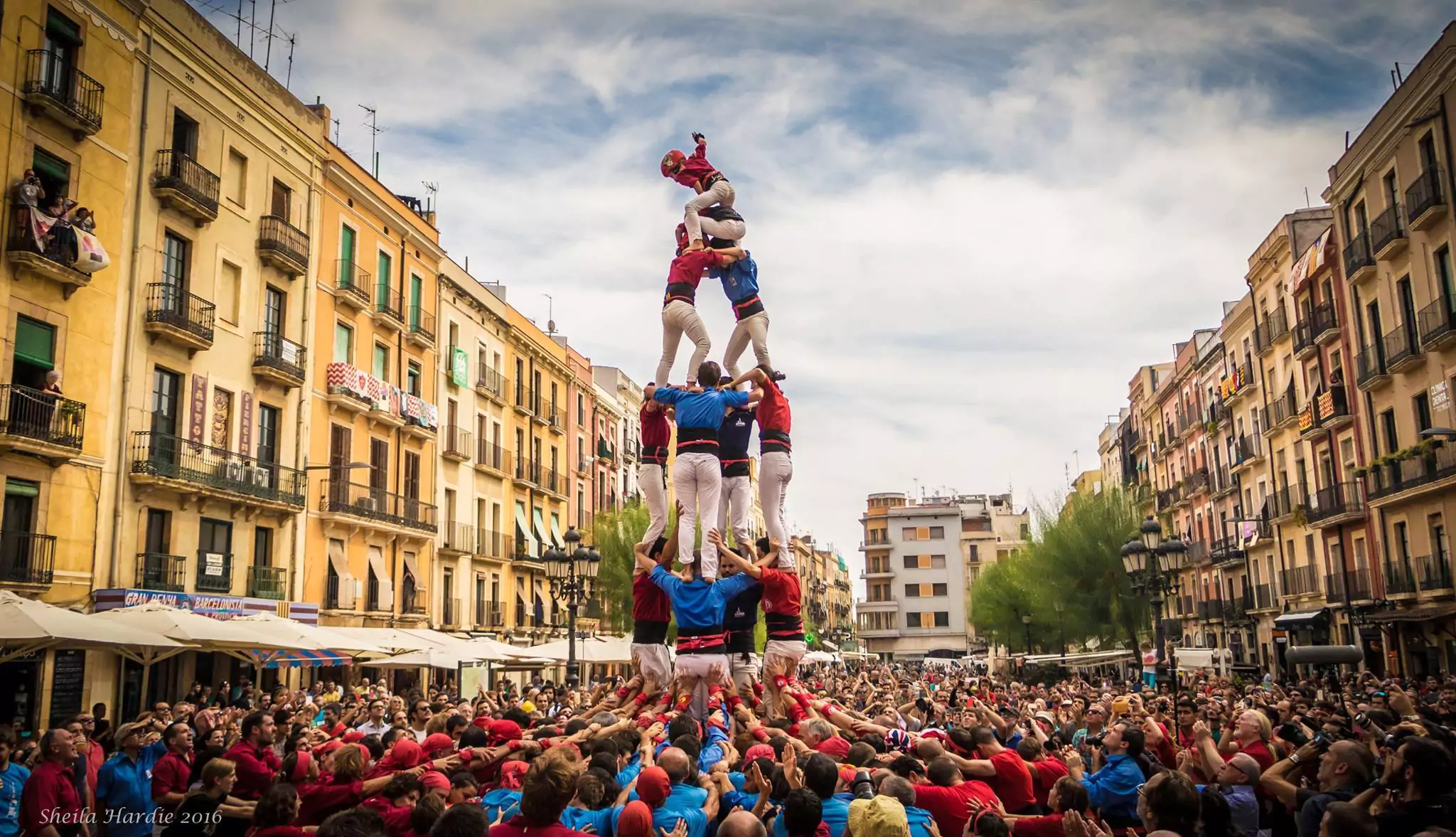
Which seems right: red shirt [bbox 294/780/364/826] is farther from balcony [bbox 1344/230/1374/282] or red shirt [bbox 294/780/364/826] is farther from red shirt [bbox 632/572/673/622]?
balcony [bbox 1344/230/1374/282]

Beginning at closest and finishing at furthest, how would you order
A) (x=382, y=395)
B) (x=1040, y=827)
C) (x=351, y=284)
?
(x=1040, y=827), (x=351, y=284), (x=382, y=395)

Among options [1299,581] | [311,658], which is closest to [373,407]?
[311,658]

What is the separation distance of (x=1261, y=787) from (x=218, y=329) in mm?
25871

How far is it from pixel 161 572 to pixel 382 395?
36.0 feet

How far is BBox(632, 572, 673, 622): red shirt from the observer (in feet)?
45.6

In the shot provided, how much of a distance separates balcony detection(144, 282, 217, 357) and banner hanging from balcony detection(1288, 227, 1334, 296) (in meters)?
31.5

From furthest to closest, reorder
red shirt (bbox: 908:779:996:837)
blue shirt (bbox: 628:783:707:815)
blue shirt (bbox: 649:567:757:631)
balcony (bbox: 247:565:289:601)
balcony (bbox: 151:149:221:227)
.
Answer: balcony (bbox: 247:565:289:601) < balcony (bbox: 151:149:221:227) < blue shirt (bbox: 649:567:757:631) < blue shirt (bbox: 628:783:707:815) < red shirt (bbox: 908:779:996:837)

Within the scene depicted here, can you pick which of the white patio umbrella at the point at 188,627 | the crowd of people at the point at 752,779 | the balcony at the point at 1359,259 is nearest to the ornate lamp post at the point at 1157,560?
the crowd of people at the point at 752,779

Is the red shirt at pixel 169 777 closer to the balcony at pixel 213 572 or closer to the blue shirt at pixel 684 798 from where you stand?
the blue shirt at pixel 684 798

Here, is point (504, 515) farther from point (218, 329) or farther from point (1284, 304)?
point (1284, 304)

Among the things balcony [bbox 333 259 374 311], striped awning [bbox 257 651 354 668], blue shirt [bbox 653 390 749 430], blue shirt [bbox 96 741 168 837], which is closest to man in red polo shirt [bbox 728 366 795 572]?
blue shirt [bbox 653 390 749 430]

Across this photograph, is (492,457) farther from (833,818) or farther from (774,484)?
(833,818)

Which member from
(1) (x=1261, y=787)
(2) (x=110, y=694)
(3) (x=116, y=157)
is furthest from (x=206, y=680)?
(1) (x=1261, y=787)

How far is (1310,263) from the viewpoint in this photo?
117 feet
